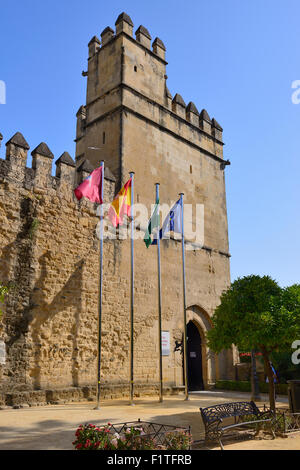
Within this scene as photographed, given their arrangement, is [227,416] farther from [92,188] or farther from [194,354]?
[194,354]

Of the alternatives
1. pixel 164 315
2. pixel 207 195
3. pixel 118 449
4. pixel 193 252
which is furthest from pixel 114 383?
pixel 207 195

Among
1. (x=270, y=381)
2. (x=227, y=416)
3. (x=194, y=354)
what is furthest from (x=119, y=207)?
(x=194, y=354)

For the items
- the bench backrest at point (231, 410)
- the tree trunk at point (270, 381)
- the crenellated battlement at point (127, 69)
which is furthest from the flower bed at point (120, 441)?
the crenellated battlement at point (127, 69)

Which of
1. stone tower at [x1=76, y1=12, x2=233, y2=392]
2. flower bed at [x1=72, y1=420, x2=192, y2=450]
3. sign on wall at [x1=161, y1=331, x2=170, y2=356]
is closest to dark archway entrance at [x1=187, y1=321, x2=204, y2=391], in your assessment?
stone tower at [x1=76, y1=12, x2=233, y2=392]

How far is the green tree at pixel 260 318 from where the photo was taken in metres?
7.48

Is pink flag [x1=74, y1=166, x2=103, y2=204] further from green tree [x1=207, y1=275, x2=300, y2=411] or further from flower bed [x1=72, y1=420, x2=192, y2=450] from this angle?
flower bed [x1=72, y1=420, x2=192, y2=450]

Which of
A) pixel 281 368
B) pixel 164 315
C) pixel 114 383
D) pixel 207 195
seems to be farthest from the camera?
pixel 207 195

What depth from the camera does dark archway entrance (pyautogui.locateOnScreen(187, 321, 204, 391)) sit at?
52.9ft

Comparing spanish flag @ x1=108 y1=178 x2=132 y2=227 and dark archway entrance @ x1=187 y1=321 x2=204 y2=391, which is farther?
dark archway entrance @ x1=187 y1=321 x2=204 y2=391

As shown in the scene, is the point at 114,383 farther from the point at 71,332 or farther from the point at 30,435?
the point at 30,435

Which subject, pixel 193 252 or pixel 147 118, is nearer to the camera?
pixel 147 118

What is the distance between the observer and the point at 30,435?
237 inches

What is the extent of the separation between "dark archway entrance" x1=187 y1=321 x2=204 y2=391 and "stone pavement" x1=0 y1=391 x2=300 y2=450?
5.15 metres
